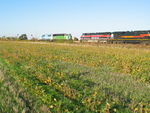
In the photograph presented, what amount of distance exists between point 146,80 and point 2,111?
21.7 feet

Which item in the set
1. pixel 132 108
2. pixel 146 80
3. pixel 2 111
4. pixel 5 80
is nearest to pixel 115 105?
pixel 132 108

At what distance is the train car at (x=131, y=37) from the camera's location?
4157 centimetres

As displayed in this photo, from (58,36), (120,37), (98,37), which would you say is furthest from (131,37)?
(58,36)

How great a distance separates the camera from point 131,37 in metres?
45.1

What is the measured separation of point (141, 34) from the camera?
42625 mm

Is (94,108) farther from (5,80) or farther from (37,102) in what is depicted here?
(5,80)

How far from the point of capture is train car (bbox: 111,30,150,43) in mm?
41566

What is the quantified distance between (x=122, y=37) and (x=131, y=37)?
303 cm

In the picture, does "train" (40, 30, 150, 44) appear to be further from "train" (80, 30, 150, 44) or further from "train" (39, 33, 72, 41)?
"train" (39, 33, 72, 41)

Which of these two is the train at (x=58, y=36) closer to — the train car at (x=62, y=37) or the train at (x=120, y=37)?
the train car at (x=62, y=37)

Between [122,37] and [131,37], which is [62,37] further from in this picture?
[131,37]

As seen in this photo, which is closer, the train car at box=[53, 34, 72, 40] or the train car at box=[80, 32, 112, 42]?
the train car at box=[80, 32, 112, 42]

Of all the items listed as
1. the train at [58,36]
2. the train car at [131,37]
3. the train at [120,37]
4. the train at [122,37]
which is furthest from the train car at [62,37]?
the train car at [131,37]

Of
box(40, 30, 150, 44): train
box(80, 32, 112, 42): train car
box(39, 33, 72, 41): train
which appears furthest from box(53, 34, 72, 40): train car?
box(80, 32, 112, 42): train car
